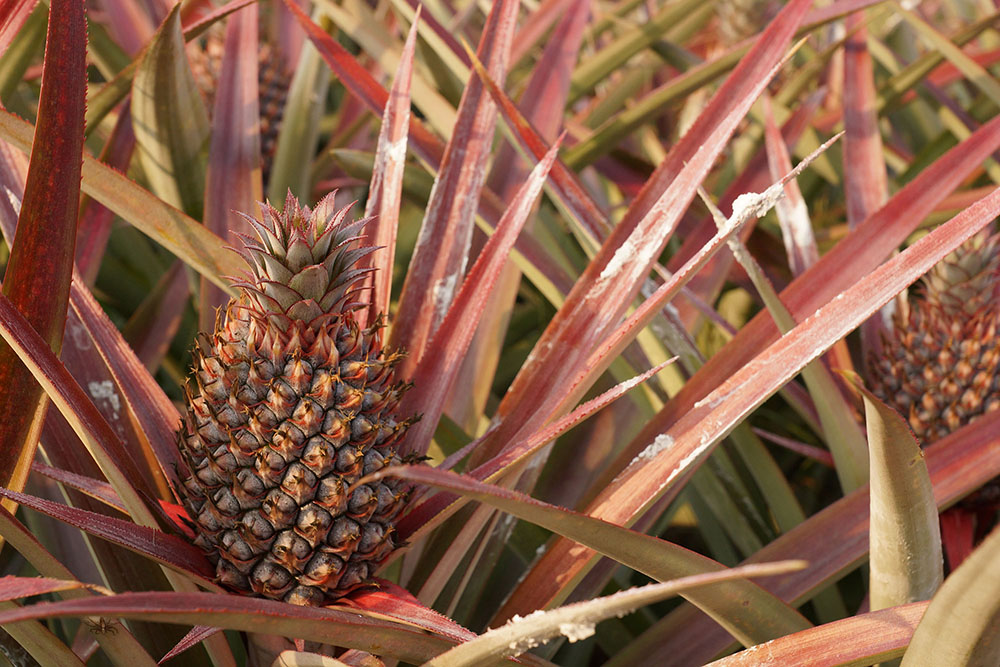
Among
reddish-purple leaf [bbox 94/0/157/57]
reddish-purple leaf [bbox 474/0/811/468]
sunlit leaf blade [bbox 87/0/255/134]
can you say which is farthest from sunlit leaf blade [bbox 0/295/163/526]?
reddish-purple leaf [bbox 94/0/157/57]

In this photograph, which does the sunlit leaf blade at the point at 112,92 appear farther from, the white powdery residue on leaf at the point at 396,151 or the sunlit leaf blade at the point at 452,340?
the sunlit leaf blade at the point at 452,340

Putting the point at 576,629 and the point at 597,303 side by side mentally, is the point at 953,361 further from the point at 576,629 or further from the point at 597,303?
the point at 576,629

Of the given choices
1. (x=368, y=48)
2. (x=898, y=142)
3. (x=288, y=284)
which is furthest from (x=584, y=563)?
(x=898, y=142)

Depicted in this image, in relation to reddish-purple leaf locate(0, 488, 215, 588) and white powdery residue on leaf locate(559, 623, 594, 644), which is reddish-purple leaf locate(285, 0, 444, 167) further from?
white powdery residue on leaf locate(559, 623, 594, 644)

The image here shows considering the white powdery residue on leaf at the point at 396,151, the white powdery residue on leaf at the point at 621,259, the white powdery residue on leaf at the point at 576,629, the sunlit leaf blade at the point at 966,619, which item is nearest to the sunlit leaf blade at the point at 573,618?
the white powdery residue on leaf at the point at 576,629

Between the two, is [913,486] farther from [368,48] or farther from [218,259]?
[368,48]

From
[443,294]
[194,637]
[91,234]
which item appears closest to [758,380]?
[443,294]

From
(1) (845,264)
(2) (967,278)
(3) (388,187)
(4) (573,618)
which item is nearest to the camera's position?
(4) (573,618)
